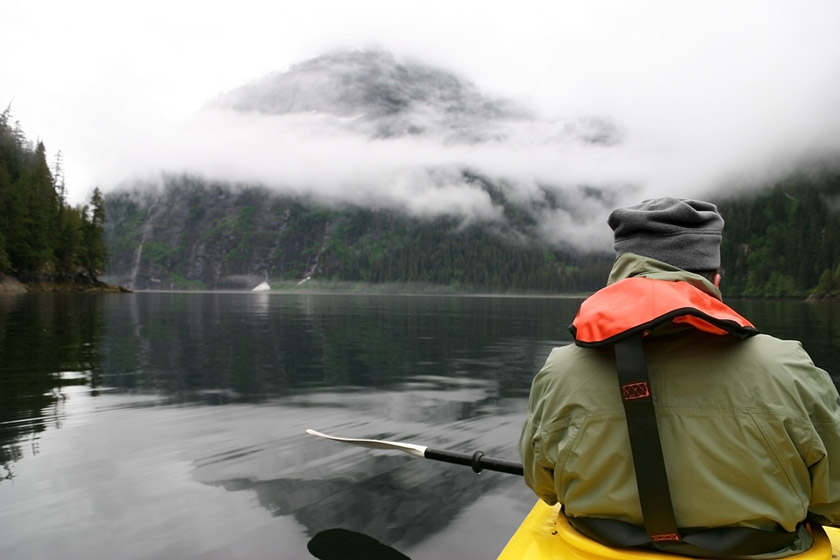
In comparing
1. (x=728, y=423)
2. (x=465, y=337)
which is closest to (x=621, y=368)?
(x=728, y=423)

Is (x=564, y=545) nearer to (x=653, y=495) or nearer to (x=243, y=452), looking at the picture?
(x=653, y=495)

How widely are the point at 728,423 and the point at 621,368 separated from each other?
0.61m

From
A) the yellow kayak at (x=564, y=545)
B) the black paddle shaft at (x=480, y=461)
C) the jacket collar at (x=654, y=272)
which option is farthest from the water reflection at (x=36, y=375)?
the jacket collar at (x=654, y=272)

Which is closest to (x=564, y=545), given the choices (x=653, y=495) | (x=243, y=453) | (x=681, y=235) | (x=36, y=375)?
(x=653, y=495)

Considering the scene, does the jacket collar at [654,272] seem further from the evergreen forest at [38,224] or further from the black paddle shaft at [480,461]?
the evergreen forest at [38,224]

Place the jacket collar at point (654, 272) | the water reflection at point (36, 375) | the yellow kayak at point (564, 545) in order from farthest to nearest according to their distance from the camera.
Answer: the water reflection at point (36, 375) < the yellow kayak at point (564, 545) < the jacket collar at point (654, 272)

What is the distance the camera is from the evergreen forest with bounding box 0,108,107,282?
90438 millimetres

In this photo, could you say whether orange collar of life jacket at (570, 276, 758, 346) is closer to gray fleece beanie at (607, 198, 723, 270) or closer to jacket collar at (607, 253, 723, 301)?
jacket collar at (607, 253, 723, 301)

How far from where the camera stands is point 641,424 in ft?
9.24

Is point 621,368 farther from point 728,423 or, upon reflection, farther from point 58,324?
point 58,324

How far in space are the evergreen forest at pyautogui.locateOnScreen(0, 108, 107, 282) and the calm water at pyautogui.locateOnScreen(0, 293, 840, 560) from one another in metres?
85.5

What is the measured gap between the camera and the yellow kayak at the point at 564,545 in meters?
3.26

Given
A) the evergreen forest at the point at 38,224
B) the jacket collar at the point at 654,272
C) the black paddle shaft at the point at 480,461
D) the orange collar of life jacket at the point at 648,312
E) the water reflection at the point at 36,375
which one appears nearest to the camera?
the orange collar of life jacket at the point at 648,312

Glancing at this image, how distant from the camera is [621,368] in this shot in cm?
284
